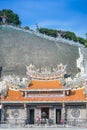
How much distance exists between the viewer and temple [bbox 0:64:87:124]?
54.4 m

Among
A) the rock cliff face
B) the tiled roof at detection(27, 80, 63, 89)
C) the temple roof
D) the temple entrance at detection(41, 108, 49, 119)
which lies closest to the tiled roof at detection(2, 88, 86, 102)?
the temple entrance at detection(41, 108, 49, 119)

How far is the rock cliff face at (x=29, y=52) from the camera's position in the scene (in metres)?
74.2

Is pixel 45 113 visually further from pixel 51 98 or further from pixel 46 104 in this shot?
pixel 51 98

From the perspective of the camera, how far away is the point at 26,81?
58.3 metres

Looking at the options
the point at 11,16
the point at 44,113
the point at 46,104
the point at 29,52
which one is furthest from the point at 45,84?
the point at 11,16

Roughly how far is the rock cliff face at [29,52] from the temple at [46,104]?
49.9ft

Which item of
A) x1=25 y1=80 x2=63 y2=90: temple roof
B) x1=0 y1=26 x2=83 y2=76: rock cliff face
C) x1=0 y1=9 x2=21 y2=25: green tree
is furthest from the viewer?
x1=0 y1=9 x2=21 y2=25: green tree

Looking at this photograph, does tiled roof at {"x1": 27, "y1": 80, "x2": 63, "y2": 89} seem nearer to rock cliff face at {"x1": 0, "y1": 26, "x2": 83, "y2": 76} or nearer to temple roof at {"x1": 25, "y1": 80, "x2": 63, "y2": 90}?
temple roof at {"x1": 25, "y1": 80, "x2": 63, "y2": 90}

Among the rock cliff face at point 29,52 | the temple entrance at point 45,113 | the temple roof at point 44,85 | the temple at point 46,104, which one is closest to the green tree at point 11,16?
the rock cliff face at point 29,52

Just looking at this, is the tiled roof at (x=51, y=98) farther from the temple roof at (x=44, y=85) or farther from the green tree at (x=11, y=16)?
the green tree at (x=11, y=16)

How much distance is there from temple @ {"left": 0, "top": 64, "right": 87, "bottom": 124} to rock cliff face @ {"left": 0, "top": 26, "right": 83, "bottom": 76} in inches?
599

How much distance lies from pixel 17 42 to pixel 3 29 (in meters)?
4.34

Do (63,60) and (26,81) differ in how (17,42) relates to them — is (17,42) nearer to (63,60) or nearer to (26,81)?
(63,60)

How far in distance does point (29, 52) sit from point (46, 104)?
23.0 metres
